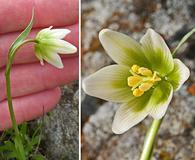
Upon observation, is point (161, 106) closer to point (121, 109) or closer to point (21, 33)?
point (121, 109)

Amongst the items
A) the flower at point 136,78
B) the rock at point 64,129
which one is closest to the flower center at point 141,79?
the flower at point 136,78

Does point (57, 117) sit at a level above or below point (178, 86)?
below

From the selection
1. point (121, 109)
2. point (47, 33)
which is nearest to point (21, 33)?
point (47, 33)

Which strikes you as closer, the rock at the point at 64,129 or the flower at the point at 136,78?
the flower at the point at 136,78

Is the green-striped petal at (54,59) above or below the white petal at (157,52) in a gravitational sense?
below

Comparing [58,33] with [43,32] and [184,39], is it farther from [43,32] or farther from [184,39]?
[184,39]

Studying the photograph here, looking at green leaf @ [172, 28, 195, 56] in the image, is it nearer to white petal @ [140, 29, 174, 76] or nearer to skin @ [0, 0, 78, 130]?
white petal @ [140, 29, 174, 76]

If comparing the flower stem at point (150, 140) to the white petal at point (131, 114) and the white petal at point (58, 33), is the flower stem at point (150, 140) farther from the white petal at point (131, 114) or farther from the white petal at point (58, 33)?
the white petal at point (58, 33)
